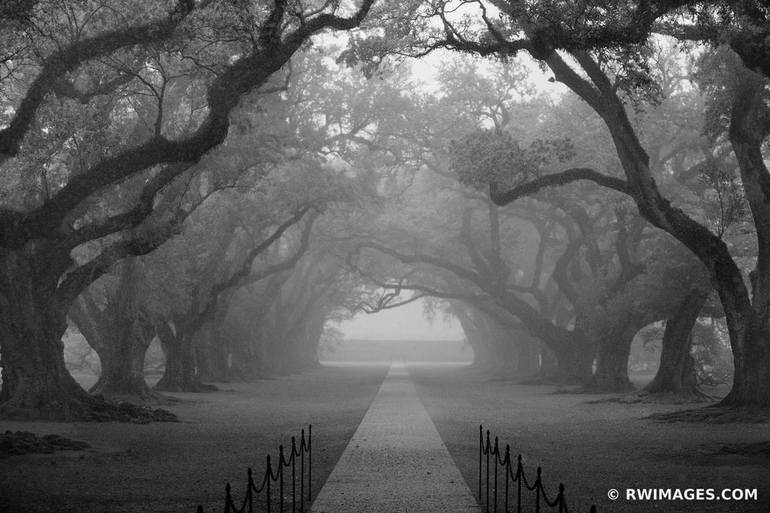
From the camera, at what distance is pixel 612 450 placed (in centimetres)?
1711

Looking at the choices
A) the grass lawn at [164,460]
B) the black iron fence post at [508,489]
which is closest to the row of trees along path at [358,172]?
the grass lawn at [164,460]

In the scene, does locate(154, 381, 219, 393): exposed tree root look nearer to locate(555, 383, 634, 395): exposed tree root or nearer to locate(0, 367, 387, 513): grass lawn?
locate(0, 367, 387, 513): grass lawn

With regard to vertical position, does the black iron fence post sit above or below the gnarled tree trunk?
below

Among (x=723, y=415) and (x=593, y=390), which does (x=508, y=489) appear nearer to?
(x=723, y=415)

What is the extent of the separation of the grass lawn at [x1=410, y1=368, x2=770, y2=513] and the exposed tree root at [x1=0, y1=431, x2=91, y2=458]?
6431 mm

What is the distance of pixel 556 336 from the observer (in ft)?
139

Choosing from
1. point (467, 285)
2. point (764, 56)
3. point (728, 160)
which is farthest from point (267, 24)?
point (467, 285)

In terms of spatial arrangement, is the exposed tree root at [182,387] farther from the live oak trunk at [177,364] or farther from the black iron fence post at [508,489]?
the black iron fence post at [508,489]

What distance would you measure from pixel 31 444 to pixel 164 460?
2.23m

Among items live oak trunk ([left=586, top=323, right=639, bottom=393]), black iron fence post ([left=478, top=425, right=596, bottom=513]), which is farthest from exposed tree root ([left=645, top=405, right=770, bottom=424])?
live oak trunk ([left=586, top=323, right=639, bottom=393])

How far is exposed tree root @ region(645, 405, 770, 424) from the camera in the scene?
71.6 ft

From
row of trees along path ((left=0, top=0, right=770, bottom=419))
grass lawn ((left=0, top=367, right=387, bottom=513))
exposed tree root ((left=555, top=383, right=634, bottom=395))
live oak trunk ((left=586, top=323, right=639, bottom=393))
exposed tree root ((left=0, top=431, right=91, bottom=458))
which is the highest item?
row of trees along path ((left=0, top=0, right=770, bottom=419))

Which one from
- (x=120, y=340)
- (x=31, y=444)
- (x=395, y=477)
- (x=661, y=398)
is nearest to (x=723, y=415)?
(x=661, y=398)

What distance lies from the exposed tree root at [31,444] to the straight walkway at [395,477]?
184 inches
